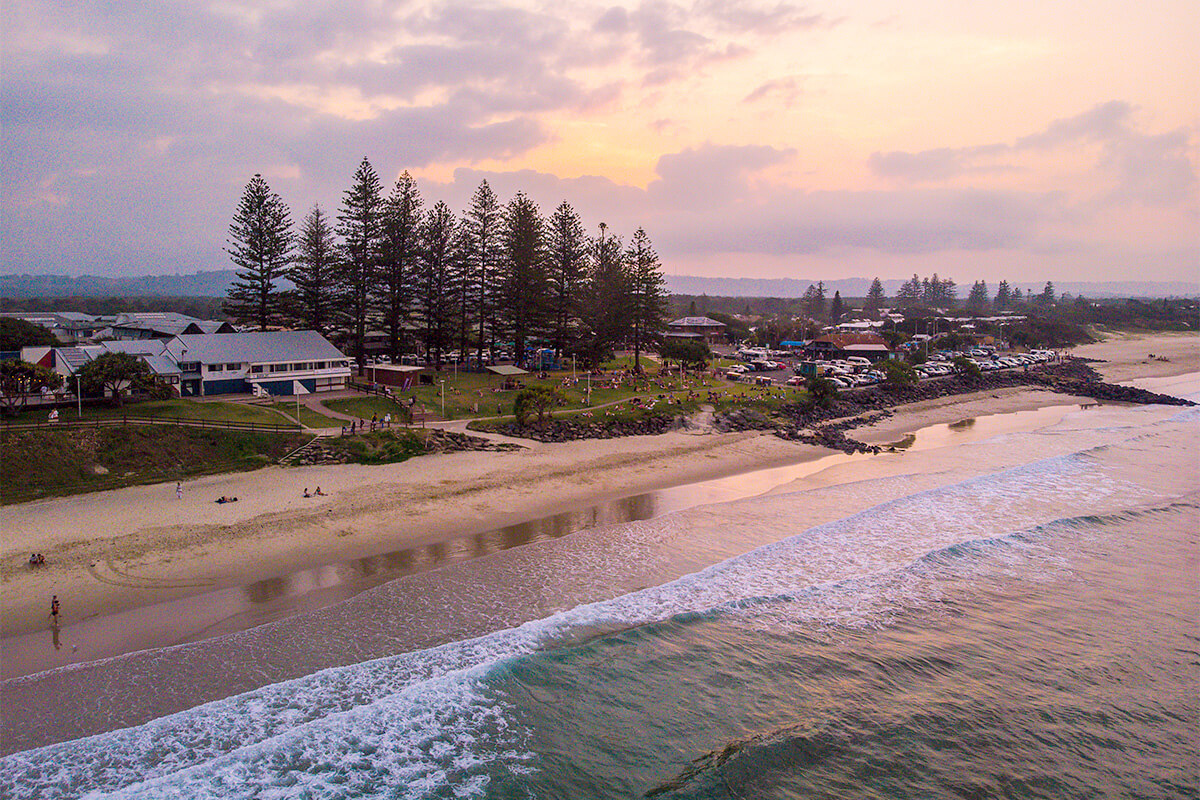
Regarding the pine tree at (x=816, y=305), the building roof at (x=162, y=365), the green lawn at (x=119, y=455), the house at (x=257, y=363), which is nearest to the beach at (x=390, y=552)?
the green lawn at (x=119, y=455)

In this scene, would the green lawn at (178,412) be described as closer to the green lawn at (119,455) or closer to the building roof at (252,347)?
the green lawn at (119,455)

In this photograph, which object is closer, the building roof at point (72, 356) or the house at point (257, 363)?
the building roof at point (72, 356)

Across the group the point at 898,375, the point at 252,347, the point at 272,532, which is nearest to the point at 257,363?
the point at 252,347

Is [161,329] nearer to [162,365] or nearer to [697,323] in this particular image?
[162,365]

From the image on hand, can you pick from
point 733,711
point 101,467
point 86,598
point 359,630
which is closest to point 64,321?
point 101,467

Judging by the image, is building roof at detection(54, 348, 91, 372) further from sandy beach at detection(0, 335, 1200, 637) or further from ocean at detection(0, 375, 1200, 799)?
ocean at detection(0, 375, 1200, 799)

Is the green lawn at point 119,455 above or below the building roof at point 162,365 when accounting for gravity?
below

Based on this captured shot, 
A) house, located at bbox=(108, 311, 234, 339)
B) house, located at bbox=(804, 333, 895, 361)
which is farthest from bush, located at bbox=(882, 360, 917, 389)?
house, located at bbox=(108, 311, 234, 339)
